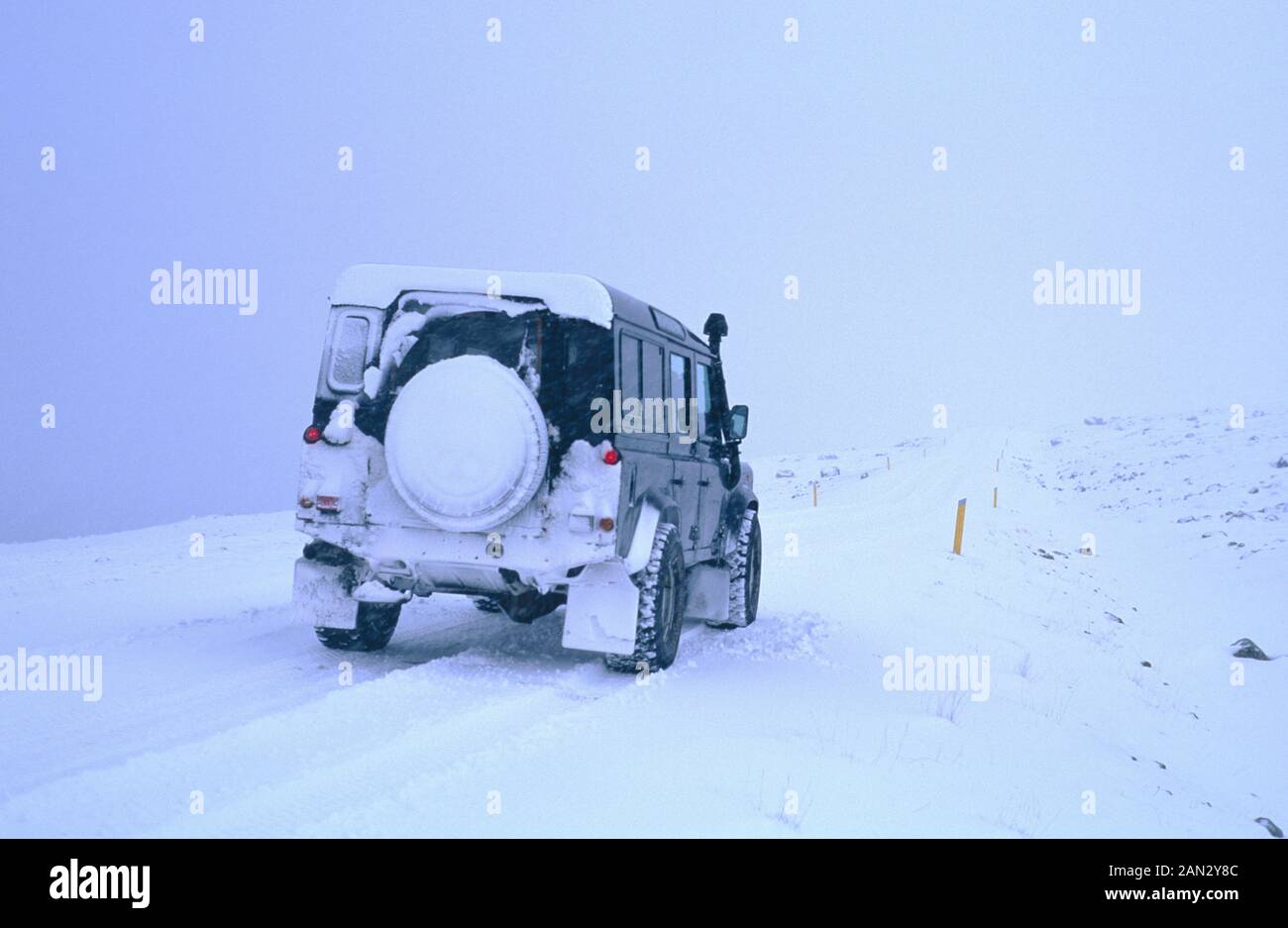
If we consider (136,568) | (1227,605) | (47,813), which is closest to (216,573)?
(136,568)

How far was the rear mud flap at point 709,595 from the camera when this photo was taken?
30.6ft

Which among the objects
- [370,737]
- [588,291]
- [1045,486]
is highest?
[588,291]

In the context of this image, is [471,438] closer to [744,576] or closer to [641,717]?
[641,717]

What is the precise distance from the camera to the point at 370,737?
4.89m

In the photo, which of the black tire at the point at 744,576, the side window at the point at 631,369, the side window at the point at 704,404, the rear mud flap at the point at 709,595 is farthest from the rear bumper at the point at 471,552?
the black tire at the point at 744,576

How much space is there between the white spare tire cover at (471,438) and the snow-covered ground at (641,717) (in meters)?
1.21

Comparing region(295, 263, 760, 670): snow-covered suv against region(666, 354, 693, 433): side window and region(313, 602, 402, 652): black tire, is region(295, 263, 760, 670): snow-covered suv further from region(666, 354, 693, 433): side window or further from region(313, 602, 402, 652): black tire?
region(666, 354, 693, 433): side window

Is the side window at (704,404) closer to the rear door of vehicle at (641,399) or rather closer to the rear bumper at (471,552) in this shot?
the rear door of vehicle at (641,399)

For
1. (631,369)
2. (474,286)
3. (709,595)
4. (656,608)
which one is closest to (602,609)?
(656,608)

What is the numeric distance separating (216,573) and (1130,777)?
10.2 metres

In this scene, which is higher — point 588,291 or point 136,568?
point 588,291
